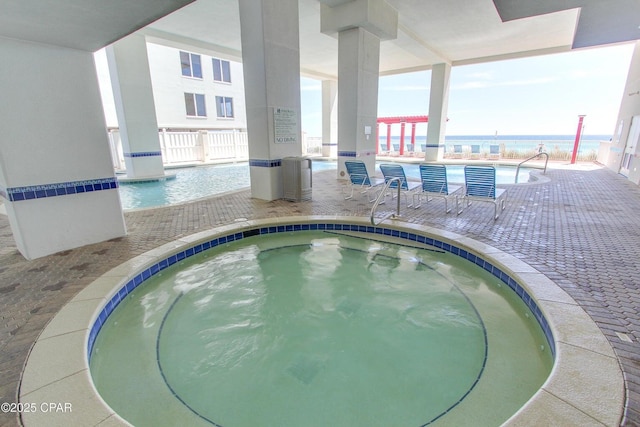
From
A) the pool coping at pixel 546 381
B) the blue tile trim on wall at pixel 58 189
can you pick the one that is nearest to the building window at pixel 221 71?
the blue tile trim on wall at pixel 58 189

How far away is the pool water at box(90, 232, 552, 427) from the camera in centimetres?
174

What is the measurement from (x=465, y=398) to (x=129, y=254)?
3.52m

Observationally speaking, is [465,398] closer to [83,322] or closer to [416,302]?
[416,302]

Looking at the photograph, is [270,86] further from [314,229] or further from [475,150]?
[475,150]

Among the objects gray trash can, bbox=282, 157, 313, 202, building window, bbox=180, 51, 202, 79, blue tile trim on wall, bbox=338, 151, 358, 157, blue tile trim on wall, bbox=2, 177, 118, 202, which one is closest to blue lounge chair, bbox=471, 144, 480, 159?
blue tile trim on wall, bbox=338, 151, 358, 157

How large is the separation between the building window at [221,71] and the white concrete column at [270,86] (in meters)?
13.1

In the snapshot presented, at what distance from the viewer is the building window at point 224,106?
17359 mm

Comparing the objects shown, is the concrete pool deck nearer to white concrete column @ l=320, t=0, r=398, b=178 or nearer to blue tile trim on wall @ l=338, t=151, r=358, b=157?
blue tile trim on wall @ l=338, t=151, r=358, b=157

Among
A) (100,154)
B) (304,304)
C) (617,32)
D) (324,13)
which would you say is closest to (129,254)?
(100,154)

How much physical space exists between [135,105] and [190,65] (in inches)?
344

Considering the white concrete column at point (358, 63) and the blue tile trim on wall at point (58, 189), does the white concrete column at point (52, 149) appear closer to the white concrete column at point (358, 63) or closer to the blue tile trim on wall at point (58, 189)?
the blue tile trim on wall at point (58, 189)

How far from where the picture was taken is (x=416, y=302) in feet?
9.30

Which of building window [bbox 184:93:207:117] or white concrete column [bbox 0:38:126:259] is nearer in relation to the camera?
white concrete column [bbox 0:38:126:259]

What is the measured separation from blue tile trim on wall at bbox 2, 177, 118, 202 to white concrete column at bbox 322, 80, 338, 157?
12.4 m
